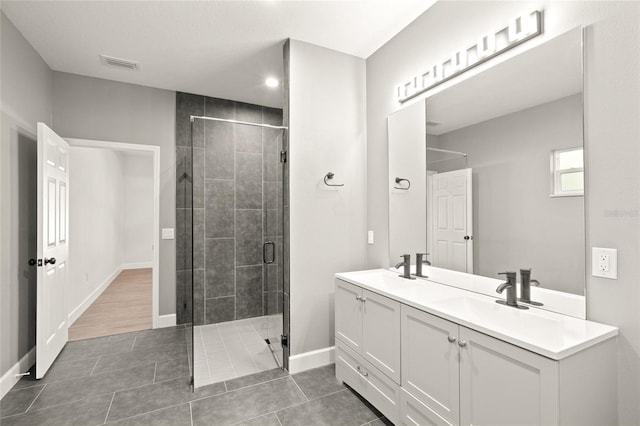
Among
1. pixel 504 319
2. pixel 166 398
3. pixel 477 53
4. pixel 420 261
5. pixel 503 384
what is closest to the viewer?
pixel 503 384

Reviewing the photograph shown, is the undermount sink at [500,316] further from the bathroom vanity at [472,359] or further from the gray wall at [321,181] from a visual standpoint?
the gray wall at [321,181]

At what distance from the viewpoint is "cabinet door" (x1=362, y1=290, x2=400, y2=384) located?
71.6 inches

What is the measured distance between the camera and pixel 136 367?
8.75 ft

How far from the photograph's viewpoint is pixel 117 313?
4.18 meters

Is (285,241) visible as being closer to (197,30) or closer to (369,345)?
(369,345)

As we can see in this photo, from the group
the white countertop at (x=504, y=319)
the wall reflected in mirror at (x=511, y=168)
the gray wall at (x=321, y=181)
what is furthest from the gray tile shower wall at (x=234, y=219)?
the wall reflected in mirror at (x=511, y=168)

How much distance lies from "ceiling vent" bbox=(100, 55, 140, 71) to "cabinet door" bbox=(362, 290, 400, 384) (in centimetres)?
313

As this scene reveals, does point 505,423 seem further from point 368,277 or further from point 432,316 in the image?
point 368,277

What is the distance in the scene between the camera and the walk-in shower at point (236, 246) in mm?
2676

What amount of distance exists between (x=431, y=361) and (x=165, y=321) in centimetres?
322

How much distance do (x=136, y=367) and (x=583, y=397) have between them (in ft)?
10.0

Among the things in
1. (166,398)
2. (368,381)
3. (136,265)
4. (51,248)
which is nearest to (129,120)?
(51,248)

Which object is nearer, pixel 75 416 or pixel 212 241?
pixel 75 416

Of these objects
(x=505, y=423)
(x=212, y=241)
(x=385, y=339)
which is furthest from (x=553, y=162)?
(x=212, y=241)
